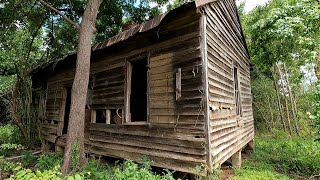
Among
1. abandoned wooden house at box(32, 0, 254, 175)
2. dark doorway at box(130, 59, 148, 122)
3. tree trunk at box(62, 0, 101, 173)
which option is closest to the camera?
abandoned wooden house at box(32, 0, 254, 175)

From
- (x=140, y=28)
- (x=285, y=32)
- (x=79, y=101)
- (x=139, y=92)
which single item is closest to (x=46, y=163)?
(x=79, y=101)

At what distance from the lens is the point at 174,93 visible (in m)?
5.00

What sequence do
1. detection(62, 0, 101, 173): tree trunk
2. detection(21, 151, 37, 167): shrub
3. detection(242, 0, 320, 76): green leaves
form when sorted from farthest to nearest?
detection(242, 0, 320, 76): green leaves, detection(21, 151, 37, 167): shrub, detection(62, 0, 101, 173): tree trunk

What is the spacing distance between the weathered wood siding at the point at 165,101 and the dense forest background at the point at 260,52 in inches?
101

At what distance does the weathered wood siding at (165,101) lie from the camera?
4656 mm

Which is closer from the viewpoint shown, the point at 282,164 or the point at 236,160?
the point at 236,160

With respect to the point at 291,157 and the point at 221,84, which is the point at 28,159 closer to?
the point at 221,84

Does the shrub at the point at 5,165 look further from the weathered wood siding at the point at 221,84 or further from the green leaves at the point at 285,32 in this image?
the green leaves at the point at 285,32

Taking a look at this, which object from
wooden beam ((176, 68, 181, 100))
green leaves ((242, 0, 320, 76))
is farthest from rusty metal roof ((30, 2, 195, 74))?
green leaves ((242, 0, 320, 76))

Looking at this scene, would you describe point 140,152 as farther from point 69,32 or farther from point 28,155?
point 69,32

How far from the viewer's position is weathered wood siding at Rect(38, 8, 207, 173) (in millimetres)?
4656

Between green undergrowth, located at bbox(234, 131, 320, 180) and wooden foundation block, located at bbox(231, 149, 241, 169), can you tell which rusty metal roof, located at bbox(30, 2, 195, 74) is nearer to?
green undergrowth, located at bbox(234, 131, 320, 180)

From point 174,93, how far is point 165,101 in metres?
0.30

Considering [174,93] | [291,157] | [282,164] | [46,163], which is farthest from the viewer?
[291,157]
